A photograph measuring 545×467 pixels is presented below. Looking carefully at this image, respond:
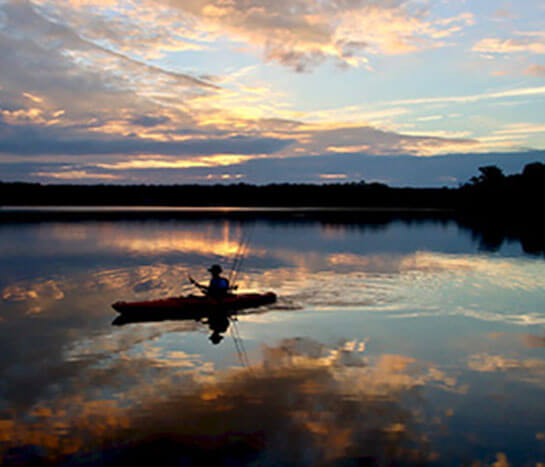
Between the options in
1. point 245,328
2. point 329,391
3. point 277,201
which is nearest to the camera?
point 329,391

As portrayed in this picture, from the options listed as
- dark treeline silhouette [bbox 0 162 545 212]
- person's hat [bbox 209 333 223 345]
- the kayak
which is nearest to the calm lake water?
person's hat [bbox 209 333 223 345]

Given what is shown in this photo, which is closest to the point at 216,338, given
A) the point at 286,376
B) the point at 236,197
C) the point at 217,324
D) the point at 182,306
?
the point at 217,324

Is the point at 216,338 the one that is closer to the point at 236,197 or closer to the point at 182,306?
the point at 182,306

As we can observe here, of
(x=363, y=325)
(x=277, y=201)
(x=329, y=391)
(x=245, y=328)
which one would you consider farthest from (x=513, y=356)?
(x=277, y=201)

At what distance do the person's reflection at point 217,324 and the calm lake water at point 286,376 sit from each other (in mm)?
261

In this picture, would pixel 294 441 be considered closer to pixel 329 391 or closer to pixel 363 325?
pixel 329 391

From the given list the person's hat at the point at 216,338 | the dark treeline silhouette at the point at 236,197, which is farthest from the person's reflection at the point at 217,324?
the dark treeline silhouette at the point at 236,197

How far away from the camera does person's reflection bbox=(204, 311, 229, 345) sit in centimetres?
1337

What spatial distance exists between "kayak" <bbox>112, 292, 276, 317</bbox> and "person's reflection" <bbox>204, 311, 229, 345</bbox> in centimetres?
23

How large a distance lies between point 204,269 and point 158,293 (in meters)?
7.35

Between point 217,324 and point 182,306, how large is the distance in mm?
1407

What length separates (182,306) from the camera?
15.5 metres

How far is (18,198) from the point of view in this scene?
16138 cm

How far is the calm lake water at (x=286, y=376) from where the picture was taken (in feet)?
23.7
